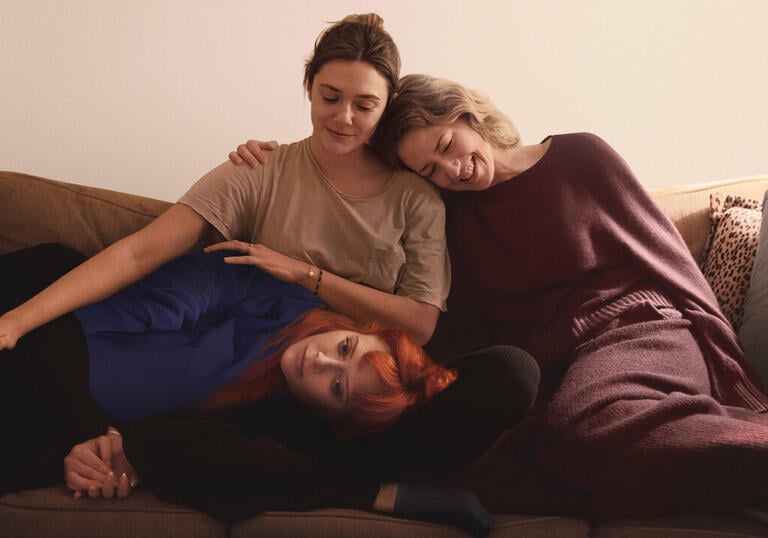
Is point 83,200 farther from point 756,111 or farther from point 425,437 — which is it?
point 756,111

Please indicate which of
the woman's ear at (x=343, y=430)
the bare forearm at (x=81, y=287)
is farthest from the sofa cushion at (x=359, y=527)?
the bare forearm at (x=81, y=287)

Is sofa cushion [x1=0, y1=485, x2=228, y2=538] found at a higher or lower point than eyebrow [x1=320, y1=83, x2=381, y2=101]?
lower

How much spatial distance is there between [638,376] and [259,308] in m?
0.78

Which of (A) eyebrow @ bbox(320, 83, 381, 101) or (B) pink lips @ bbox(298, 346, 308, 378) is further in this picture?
(A) eyebrow @ bbox(320, 83, 381, 101)

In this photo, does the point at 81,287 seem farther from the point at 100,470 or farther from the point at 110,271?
the point at 100,470

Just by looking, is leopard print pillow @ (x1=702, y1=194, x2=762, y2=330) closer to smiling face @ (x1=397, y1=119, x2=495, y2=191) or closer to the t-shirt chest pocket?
smiling face @ (x1=397, y1=119, x2=495, y2=191)

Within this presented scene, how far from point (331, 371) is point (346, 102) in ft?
1.87

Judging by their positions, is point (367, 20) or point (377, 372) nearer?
point (377, 372)

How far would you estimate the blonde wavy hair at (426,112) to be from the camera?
68.9 inches

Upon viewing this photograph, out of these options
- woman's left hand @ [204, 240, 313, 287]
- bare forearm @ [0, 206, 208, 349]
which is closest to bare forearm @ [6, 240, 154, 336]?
bare forearm @ [0, 206, 208, 349]

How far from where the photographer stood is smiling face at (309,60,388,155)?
1627 millimetres

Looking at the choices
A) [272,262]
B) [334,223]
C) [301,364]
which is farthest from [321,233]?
[301,364]

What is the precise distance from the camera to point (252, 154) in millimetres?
1780

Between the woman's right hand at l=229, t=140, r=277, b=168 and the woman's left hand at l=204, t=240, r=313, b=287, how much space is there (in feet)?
0.63
